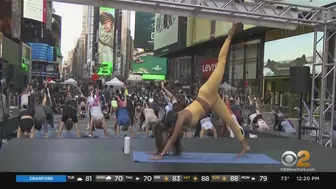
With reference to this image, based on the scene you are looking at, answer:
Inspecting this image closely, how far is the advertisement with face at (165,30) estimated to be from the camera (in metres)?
5.71

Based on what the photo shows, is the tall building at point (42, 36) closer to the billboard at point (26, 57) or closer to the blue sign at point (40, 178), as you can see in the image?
the billboard at point (26, 57)

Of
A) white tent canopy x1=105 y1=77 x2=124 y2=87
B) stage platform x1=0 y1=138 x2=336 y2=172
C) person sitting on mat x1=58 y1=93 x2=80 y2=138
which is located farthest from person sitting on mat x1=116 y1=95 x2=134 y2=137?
stage platform x1=0 y1=138 x2=336 y2=172

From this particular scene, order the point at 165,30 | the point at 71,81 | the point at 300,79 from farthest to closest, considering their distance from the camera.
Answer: the point at 71,81 → the point at 165,30 → the point at 300,79

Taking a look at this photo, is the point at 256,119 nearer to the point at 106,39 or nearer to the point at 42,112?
the point at 106,39

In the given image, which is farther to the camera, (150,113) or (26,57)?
(150,113)

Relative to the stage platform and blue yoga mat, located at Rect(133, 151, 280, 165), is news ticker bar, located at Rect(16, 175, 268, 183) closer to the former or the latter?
the stage platform

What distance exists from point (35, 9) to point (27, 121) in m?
2.01

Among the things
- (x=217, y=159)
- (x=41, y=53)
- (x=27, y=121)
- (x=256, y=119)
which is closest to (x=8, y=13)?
(x=217, y=159)

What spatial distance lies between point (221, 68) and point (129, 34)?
4.52 feet

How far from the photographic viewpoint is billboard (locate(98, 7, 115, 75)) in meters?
4.95

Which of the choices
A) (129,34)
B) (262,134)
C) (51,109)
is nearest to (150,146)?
(129,34)

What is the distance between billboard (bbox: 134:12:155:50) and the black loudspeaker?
234 centimetres

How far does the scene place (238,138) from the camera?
309 centimetres

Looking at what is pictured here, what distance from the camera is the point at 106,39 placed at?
18.3 ft
